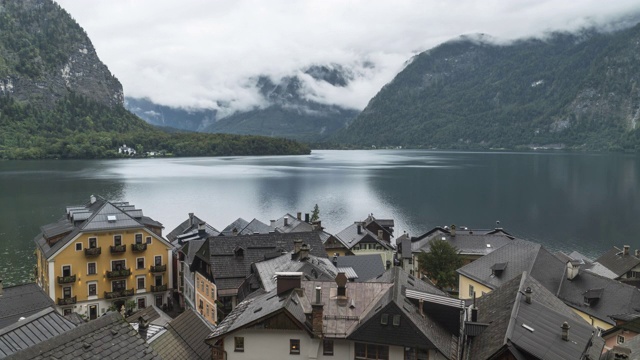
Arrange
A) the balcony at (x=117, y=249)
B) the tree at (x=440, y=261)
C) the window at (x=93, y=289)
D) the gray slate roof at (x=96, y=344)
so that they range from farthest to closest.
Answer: the tree at (x=440, y=261) → the balcony at (x=117, y=249) → the window at (x=93, y=289) → the gray slate roof at (x=96, y=344)

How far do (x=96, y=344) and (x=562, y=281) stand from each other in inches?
1604

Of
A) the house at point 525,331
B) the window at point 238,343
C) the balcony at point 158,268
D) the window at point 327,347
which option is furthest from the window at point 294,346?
the balcony at point 158,268

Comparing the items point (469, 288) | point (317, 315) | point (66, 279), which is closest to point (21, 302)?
point (66, 279)

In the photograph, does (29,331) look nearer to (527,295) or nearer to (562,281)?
(527,295)

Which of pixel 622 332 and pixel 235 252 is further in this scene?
pixel 235 252

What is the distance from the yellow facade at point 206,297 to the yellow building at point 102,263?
6519mm

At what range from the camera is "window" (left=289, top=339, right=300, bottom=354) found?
2530 cm

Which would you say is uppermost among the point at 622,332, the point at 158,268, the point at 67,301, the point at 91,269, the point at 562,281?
the point at 562,281

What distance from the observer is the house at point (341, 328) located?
24.2 metres

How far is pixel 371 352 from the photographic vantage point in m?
24.8

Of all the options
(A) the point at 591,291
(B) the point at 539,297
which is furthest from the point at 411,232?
(B) the point at 539,297

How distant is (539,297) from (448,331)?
7130mm

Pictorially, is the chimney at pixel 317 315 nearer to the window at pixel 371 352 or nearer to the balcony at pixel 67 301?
the window at pixel 371 352

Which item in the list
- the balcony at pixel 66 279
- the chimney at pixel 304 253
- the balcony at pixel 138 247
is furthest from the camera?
the balcony at pixel 138 247
